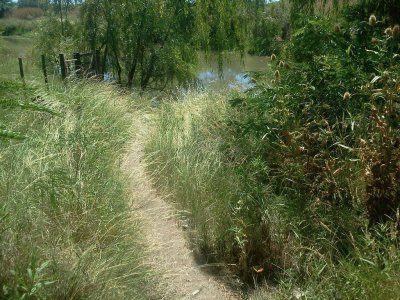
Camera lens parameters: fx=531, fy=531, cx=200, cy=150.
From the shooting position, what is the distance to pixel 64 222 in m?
3.51

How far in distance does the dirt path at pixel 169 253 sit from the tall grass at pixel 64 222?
0.22m

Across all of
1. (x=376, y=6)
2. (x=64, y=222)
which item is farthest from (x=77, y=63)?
(x=64, y=222)

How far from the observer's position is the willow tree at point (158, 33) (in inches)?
521

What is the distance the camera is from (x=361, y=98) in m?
4.28

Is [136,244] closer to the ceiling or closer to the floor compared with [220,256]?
closer to the ceiling

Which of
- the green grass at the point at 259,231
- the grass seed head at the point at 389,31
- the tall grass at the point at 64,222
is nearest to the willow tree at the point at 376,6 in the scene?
the grass seed head at the point at 389,31

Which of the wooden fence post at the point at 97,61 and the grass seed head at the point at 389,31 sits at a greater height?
the grass seed head at the point at 389,31

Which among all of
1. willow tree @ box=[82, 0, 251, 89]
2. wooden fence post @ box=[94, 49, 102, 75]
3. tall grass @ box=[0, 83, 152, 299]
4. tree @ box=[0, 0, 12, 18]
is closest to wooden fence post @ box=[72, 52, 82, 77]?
wooden fence post @ box=[94, 49, 102, 75]

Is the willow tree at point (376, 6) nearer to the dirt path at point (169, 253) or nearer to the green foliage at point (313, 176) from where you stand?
the green foliage at point (313, 176)

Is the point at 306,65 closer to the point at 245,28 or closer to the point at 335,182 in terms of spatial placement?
the point at 335,182

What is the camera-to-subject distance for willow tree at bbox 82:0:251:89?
13.2 m

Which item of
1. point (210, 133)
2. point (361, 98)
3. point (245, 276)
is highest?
point (361, 98)

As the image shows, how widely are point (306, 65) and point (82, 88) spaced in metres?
4.85

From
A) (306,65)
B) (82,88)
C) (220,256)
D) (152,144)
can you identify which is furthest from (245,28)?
(220,256)
